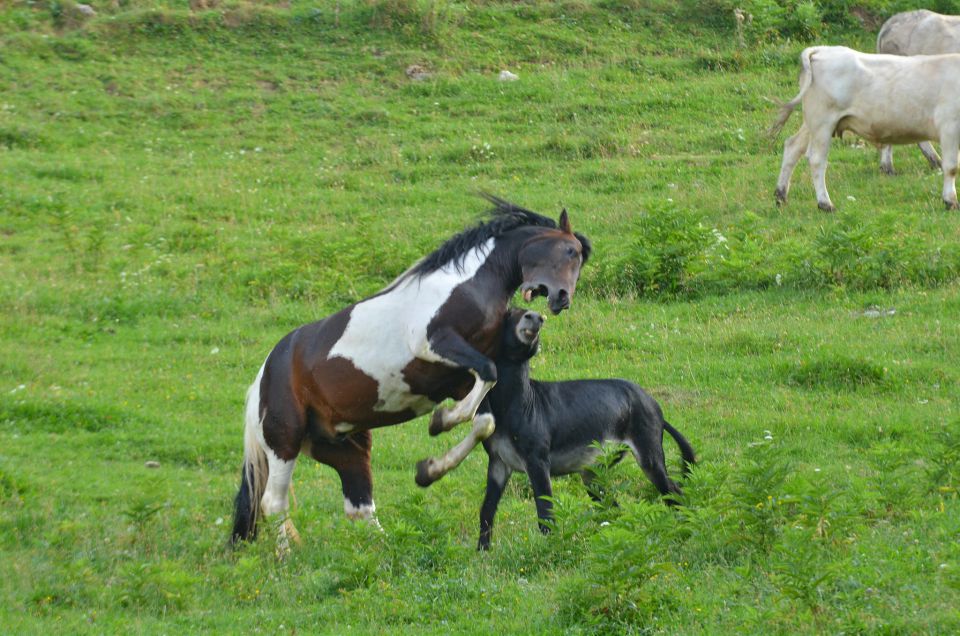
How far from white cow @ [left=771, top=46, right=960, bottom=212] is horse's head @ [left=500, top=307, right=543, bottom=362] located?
9384mm

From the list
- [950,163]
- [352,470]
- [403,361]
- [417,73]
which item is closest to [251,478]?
[352,470]

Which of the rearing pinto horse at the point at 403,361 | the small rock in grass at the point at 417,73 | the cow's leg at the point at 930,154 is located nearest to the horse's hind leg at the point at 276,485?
the rearing pinto horse at the point at 403,361

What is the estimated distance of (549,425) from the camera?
903cm

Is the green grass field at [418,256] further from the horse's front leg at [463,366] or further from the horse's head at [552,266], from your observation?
the horse's head at [552,266]

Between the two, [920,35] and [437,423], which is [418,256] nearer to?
[437,423]

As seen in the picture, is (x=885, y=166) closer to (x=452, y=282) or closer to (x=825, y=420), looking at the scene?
(x=825, y=420)

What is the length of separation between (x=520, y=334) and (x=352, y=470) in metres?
1.88

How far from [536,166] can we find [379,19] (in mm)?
6660

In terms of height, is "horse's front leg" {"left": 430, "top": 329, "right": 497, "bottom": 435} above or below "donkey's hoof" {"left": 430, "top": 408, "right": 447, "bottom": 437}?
above

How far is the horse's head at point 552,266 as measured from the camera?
8.62m

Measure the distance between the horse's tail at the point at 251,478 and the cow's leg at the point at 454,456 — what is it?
164 cm

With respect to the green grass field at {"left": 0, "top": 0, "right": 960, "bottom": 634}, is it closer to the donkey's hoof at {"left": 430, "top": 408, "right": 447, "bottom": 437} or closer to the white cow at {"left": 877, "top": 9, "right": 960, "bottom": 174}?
the donkey's hoof at {"left": 430, "top": 408, "right": 447, "bottom": 437}

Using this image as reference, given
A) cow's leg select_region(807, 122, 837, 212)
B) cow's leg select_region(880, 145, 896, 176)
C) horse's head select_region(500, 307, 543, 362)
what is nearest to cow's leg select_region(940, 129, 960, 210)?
cow's leg select_region(807, 122, 837, 212)

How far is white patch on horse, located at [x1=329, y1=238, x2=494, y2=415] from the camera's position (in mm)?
8812
